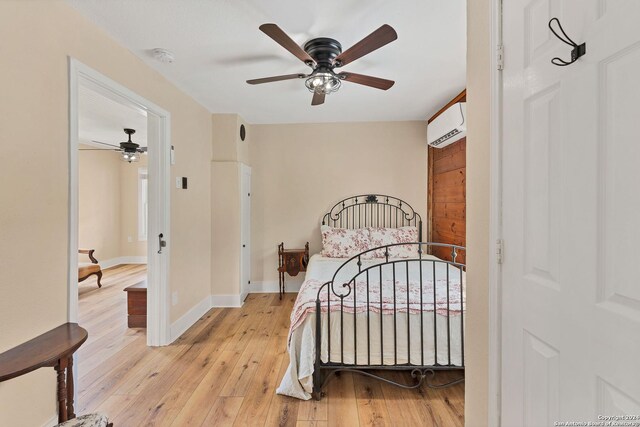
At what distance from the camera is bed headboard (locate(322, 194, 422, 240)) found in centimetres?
445

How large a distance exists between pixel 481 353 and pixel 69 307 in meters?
2.23

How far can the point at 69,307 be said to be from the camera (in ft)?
5.99

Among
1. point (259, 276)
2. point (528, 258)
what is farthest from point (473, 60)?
point (259, 276)

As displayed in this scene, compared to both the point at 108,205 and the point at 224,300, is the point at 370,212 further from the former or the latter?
the point at 108,205

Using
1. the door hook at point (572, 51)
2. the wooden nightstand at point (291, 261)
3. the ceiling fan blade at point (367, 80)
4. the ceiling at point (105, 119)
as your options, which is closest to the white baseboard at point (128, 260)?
the ceiling at point (105, 119)

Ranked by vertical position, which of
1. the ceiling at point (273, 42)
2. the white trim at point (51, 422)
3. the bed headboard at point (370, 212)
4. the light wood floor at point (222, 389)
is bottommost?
the light wood floor at point (222, 389)

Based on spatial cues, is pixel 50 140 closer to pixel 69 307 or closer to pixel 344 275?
pixel 69 307

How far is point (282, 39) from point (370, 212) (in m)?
3.00

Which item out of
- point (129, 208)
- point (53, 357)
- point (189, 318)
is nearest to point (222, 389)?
point (53, 357)

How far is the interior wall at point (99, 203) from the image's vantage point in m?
5.86

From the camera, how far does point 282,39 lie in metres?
1.83

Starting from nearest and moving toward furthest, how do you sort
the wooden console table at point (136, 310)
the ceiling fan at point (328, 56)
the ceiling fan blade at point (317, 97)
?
1. the ceiling fan at point (328, 56)
2. the ceiling fan blade at point (317, 97)
3. the wooden console table at point (136, 310)

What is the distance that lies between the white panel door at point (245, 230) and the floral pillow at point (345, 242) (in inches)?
42.5

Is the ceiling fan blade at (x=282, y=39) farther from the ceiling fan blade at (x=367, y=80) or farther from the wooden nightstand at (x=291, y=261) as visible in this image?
the wooden nightstand at (x=291, y=261)
